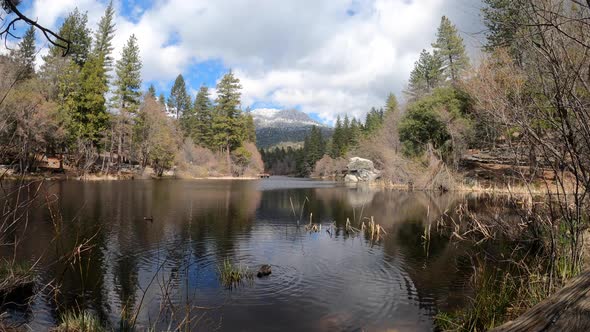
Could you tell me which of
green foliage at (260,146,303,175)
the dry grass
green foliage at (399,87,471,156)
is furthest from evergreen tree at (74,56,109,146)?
green foliage at (260,146,303,175)

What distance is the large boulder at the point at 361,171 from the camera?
2287 inches

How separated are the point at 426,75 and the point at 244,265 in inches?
2158

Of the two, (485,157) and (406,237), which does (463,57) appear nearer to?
(485,157)

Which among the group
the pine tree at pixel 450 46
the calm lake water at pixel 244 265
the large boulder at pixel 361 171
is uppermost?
the pine tree at pixel 450 46

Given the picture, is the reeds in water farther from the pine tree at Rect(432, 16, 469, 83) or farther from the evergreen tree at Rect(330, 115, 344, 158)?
the evergreen tree at Rect(330, 115, 344, 158)

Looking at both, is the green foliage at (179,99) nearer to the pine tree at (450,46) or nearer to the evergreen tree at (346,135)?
the evergreen tree at (346,135)

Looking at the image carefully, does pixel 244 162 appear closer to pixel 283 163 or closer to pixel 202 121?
pixel 202 121

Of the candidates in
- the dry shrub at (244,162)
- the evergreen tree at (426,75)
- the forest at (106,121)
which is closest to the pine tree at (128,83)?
the forest at (106,121)

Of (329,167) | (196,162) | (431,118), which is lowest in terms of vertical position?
(196,162)

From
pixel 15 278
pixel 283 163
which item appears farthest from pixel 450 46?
pixel 283 163

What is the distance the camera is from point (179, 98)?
83.7m

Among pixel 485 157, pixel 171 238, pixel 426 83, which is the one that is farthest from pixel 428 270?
pixel 426 83

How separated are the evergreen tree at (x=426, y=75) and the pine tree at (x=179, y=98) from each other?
155 ft

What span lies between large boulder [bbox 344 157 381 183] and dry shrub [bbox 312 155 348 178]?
14.1 m
